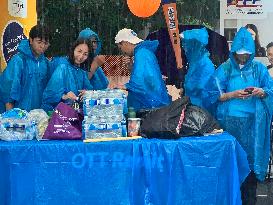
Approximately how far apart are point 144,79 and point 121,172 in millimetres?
860

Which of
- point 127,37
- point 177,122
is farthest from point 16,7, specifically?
point 177,122

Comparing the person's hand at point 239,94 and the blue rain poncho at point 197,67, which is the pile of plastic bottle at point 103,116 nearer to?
the blue rain poncho at point 197,67

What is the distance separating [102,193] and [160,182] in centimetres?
42

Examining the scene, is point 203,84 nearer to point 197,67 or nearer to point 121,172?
point 197,67

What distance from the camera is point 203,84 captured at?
447 centimetres

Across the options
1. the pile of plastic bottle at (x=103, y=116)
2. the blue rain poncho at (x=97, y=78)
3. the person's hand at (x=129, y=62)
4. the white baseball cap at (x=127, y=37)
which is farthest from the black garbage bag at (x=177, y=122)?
the blue rain poncho at (x=97, y=78)

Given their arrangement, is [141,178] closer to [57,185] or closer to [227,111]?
[57,185]

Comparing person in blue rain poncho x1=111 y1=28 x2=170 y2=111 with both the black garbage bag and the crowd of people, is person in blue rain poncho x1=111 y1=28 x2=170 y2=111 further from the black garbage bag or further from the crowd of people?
the black garbage bag

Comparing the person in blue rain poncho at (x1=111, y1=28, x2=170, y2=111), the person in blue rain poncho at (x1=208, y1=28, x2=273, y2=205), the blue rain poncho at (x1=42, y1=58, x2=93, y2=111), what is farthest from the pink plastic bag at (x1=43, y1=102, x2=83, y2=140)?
the person in blue rain poncho at (x1=208, y1=28, x2=273, y2=205)

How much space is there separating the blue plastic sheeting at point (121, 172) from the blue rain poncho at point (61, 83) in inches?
26.8

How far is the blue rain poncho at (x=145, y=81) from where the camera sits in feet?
14.3

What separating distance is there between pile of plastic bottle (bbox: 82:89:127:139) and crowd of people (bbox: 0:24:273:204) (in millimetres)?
423

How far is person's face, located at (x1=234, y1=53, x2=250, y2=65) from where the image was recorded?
4473 mm

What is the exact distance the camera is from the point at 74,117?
3994mm
